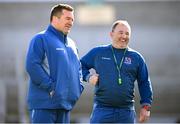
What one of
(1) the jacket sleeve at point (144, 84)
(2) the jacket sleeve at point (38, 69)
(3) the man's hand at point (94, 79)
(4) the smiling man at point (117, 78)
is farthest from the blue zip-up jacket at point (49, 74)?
(1) the jacket sleeve at point (144, 84)

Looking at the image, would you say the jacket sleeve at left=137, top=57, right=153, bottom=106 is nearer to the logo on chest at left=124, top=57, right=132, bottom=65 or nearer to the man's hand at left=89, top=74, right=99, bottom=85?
the logo on chest at left=124, top=57, right=132, bottom=65

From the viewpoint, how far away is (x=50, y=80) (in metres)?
5.68

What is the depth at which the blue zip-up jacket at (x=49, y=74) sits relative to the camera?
5660mm

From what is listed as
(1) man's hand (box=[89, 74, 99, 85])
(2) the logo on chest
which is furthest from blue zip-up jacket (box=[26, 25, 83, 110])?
(2) the logo on chest

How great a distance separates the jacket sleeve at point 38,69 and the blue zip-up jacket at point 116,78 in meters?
0.59

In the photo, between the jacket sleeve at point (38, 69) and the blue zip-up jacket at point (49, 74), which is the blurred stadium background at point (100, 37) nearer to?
the blue zip-up jacket at point (49, 74)

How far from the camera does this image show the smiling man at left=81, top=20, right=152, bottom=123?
598 cm

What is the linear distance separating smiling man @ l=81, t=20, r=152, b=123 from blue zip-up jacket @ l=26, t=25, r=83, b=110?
32 centimetres

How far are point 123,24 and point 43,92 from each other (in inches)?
41.9

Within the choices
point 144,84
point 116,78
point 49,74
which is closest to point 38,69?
point 49,74

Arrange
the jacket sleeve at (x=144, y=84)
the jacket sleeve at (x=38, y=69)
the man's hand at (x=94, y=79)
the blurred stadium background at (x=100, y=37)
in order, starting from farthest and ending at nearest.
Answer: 1. the blurred stadium background at (x=100, y=37)
2. the jacket sleeve at (x=144, y=84)
3. the man's hand at (x=94, y=79)
4. the jacket sleeve at (x=38, y=69)

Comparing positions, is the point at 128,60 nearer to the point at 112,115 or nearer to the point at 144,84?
the point at 144,84

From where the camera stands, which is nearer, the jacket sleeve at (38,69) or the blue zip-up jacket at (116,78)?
the jacket sleeve at (38,69)

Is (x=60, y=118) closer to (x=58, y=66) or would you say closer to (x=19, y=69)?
(x=58, y=66)
